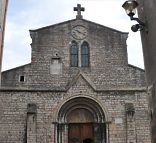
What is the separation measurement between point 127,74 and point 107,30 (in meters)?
3.17

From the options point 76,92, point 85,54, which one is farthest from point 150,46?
point 85,54

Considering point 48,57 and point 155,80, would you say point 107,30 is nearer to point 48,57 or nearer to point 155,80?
point 48,57

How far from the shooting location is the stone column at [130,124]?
18266mm

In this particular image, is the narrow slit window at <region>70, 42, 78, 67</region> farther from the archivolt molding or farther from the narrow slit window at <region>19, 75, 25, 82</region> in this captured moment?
the narrow slit window at <region>19, 75, 25, 82</region>

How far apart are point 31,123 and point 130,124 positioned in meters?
5.50

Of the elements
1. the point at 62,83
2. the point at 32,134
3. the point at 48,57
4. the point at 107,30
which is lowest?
the point at 32,134

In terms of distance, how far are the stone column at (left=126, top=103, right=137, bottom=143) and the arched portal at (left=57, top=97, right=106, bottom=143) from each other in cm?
137

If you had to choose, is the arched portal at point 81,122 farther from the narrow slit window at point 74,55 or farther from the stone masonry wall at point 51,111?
the narrow slit window at point 74,55

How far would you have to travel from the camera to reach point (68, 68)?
20.1 metres

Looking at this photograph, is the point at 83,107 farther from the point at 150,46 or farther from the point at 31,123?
the point at 150,46

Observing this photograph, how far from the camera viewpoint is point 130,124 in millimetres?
18500

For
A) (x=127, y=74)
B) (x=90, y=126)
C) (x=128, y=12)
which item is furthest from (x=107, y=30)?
(x=128, y=12)

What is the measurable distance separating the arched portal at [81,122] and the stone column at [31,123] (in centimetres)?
144

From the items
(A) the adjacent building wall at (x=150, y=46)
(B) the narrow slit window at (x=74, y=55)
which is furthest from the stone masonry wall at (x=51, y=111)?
(A) the adjacent building wall at (x=150, y=46)
